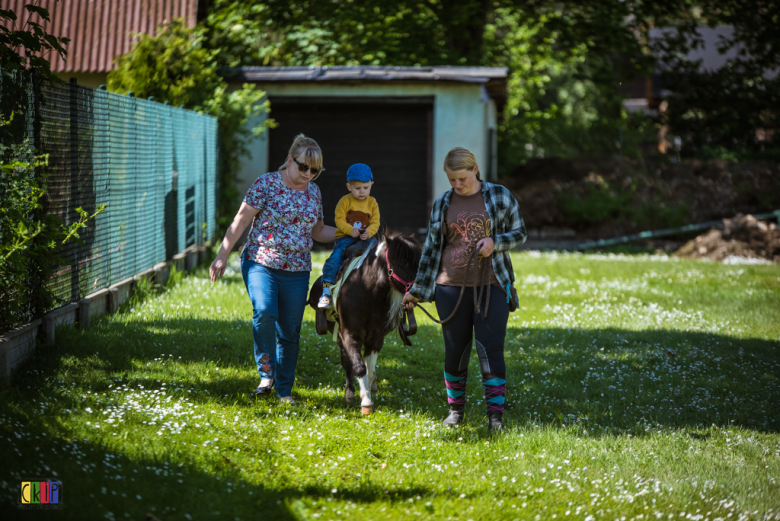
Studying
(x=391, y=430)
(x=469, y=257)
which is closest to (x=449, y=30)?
(x=469, y=257)

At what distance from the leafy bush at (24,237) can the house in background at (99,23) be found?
38.0 feet

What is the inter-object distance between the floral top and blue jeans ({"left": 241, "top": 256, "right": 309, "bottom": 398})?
0.10 metres

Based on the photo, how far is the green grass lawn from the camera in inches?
155

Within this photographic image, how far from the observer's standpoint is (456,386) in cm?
542

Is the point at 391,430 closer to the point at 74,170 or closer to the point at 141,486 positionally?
the point at 141,486

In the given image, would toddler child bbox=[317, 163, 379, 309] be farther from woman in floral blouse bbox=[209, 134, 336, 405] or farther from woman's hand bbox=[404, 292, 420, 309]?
woman's hand bbox=[404, 292, 420, 309]

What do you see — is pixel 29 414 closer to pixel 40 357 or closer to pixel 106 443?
pixel 106 443

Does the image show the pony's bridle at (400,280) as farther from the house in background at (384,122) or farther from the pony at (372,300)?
the house in background at (384,122)

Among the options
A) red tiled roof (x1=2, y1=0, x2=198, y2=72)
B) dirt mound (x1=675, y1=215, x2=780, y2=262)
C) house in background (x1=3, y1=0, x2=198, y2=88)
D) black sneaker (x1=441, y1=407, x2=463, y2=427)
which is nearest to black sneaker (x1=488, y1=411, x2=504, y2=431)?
black sneaker (x1=441, y1=407, x2=463, y2=427)

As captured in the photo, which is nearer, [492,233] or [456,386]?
[492,233]

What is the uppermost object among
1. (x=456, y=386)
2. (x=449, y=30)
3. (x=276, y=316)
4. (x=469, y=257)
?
(x=449, y=30)

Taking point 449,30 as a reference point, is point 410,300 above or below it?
below

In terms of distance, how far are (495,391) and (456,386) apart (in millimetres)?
325

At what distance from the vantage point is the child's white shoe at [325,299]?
5.74m
